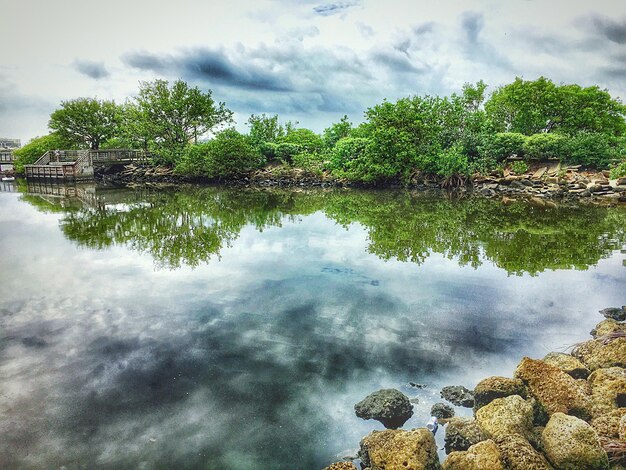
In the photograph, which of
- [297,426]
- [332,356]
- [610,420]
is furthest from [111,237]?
[610,420]

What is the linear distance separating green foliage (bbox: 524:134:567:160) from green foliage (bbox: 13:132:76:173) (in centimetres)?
4874

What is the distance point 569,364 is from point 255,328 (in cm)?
415

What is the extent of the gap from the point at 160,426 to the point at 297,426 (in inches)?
52.8

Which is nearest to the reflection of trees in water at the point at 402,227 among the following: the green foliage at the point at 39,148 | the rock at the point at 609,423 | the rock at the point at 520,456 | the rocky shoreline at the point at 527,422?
the rocky shoreline at the point at 527,422

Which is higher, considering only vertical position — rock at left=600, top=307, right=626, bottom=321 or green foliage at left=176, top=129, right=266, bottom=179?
green foliage at left=176, top=129, right=266, bottom=179

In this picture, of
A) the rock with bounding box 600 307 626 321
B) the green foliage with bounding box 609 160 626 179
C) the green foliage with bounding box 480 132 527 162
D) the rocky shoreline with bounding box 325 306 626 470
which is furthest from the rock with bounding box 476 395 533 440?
the green foliage with bounding box 480 132 527 162

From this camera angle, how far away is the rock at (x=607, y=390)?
386cm

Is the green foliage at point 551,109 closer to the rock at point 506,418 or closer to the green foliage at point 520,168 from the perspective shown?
the green foliage at point 520,168

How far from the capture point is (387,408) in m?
4.10

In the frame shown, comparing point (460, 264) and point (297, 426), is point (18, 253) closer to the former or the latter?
point (297, 426)

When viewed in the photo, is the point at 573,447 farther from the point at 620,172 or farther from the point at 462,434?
the point at 620,172

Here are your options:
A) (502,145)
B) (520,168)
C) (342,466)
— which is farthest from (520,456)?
(502,145)

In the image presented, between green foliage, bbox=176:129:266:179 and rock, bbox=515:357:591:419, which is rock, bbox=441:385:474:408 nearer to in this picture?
rock, bbox=515:357:591:419

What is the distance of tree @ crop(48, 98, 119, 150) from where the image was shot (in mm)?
45875
